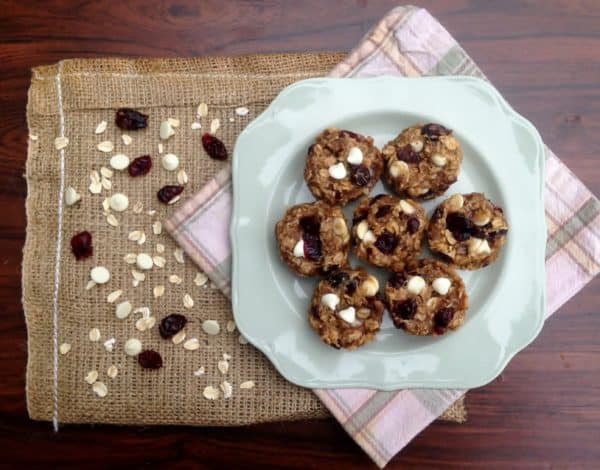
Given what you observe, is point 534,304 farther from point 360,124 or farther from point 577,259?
point 360,124

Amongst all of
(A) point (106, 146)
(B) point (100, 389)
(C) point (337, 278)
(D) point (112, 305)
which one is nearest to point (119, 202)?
(A) point (106, 146)

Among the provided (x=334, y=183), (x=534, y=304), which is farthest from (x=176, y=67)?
(x=534, y=304)

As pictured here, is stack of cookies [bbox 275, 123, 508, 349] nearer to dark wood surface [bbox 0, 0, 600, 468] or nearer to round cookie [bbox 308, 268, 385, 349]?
round cookie [bbox 308, 268, 385, 349]

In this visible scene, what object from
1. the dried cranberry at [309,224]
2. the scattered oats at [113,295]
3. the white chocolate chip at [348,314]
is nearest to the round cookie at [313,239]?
the dried cranberry at [309,224]

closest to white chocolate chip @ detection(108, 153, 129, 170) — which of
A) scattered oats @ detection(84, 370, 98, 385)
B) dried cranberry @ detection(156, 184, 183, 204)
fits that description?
dried cranberry @ detection(156, 184, 183, 204)

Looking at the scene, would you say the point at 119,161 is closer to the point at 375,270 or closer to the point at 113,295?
the point at 113,295

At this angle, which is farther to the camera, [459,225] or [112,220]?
[112,220]
